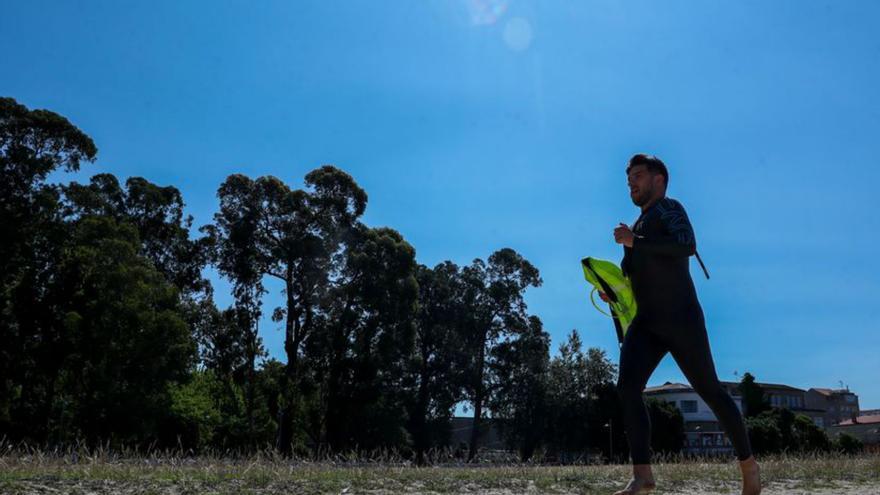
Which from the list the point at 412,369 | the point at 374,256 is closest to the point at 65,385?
the point at 374,256

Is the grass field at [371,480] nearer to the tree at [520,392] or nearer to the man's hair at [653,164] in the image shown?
the man's hair at [653,164]

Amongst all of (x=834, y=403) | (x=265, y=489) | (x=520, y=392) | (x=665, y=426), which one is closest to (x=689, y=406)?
(x=665, y=426)

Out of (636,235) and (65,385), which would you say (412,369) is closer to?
(65,385)

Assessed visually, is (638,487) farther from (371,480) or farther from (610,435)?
(610,435)

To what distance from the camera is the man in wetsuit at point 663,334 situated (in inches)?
172

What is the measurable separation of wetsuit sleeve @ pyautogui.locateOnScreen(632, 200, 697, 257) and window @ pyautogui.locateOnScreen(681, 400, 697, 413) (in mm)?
92756

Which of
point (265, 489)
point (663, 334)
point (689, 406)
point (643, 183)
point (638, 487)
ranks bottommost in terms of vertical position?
point (265, 489)

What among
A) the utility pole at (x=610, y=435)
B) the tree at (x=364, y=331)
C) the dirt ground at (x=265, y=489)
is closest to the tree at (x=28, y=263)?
the tree at (x=364, y=331)

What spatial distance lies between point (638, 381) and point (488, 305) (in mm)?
54300

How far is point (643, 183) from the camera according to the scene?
15.5 feet

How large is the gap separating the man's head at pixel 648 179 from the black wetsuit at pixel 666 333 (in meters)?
0.23

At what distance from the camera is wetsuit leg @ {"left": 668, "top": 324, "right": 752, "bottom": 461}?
4.36 metres

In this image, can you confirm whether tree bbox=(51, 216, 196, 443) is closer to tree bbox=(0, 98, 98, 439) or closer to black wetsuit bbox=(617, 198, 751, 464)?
tree bbox=(0, 98, 98, 439)

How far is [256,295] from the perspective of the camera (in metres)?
42.4
